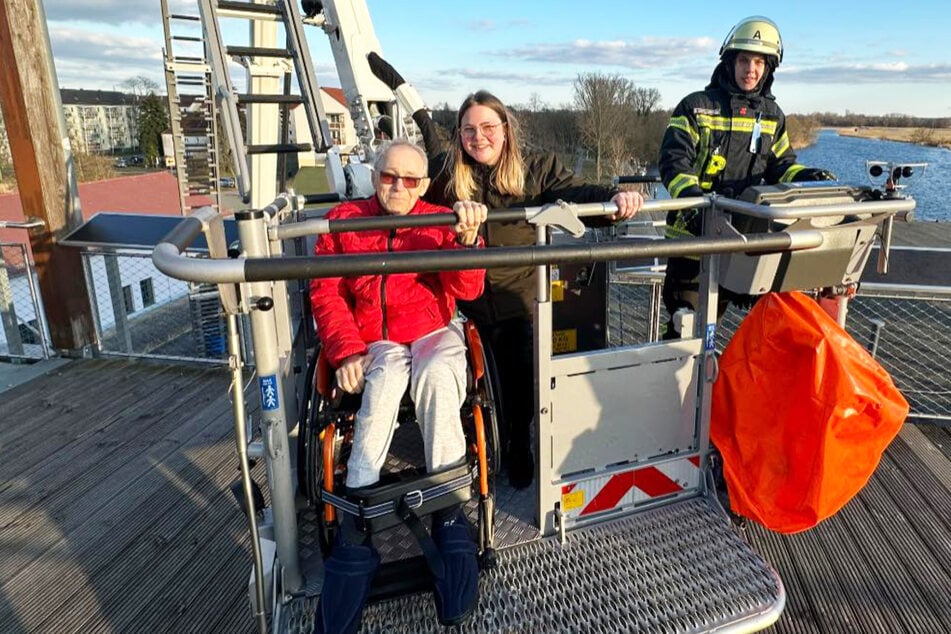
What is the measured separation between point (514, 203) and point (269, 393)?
130cm

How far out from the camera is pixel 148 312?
6258 millimetres

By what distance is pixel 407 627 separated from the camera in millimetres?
1876

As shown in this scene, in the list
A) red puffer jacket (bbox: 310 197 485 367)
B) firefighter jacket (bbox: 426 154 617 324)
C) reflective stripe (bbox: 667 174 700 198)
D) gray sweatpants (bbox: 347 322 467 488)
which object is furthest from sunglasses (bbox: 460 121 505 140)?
gray sweatpants (bbox: 347 322 467 488)

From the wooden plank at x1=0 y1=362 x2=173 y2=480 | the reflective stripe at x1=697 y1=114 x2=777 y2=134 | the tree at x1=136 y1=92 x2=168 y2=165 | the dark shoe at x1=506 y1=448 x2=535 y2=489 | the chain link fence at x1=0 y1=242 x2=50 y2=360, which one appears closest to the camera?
the dark shoe at x1=506 y1=448 x2=535 y2=489

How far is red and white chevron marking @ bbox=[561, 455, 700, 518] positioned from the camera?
2.24 meters

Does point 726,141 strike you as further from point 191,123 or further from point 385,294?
point 191,123

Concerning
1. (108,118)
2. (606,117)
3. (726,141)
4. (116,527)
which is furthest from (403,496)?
(108,118)

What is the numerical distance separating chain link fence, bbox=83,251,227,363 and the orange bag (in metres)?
2.92

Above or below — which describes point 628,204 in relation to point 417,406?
above

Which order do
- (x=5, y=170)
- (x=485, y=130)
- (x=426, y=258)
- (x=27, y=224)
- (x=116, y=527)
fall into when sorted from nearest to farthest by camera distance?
(x=426, y=258), (x=485, y=130), (x=116, y=527), (x=27, y=224), (x=5, y=170)

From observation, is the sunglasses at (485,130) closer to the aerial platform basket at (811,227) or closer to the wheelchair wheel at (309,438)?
the aerial platform basket at (811,227)

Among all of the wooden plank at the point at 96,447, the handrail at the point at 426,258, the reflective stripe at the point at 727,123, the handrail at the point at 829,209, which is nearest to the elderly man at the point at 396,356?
the handrail at the point at 426,258

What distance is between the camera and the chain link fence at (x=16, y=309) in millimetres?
4641

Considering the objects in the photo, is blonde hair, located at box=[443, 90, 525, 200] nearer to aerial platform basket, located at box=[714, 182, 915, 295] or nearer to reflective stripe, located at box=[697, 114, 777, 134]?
aerial platform basket, located at box=[714, 182, 915, 295]
